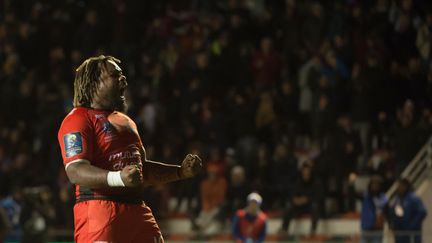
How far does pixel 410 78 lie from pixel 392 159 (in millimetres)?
1437

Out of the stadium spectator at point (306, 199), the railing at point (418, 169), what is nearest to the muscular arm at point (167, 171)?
the railing at point (418, 169)

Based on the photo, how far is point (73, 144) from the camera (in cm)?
608

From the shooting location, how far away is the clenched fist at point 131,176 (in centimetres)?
570

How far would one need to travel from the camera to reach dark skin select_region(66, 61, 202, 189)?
227 inches

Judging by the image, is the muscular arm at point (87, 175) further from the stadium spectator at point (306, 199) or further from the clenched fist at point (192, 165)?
the stadium spectator at point (306, 199)

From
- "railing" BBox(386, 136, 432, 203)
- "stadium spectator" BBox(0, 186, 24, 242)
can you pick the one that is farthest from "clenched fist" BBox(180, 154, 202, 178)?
"stadium spectator" BBox(0, 186, 24, 242)

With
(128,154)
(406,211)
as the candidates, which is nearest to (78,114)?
(128,154)

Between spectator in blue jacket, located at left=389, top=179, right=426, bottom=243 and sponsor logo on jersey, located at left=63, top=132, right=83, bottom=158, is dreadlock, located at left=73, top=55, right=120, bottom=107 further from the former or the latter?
spectator in blue jacket, located at left=389, top=179, right=426, bottom=243

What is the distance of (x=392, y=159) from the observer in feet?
52.7

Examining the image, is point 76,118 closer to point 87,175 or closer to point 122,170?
point 87,175

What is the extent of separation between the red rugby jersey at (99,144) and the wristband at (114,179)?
235 millimetres

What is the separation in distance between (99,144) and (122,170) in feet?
1.37

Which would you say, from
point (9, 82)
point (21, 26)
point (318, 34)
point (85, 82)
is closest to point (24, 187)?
point (9, 82)

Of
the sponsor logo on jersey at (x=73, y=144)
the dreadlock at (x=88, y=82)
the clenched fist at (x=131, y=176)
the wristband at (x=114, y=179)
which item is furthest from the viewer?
the dreadlock at (x=88, y=82)
